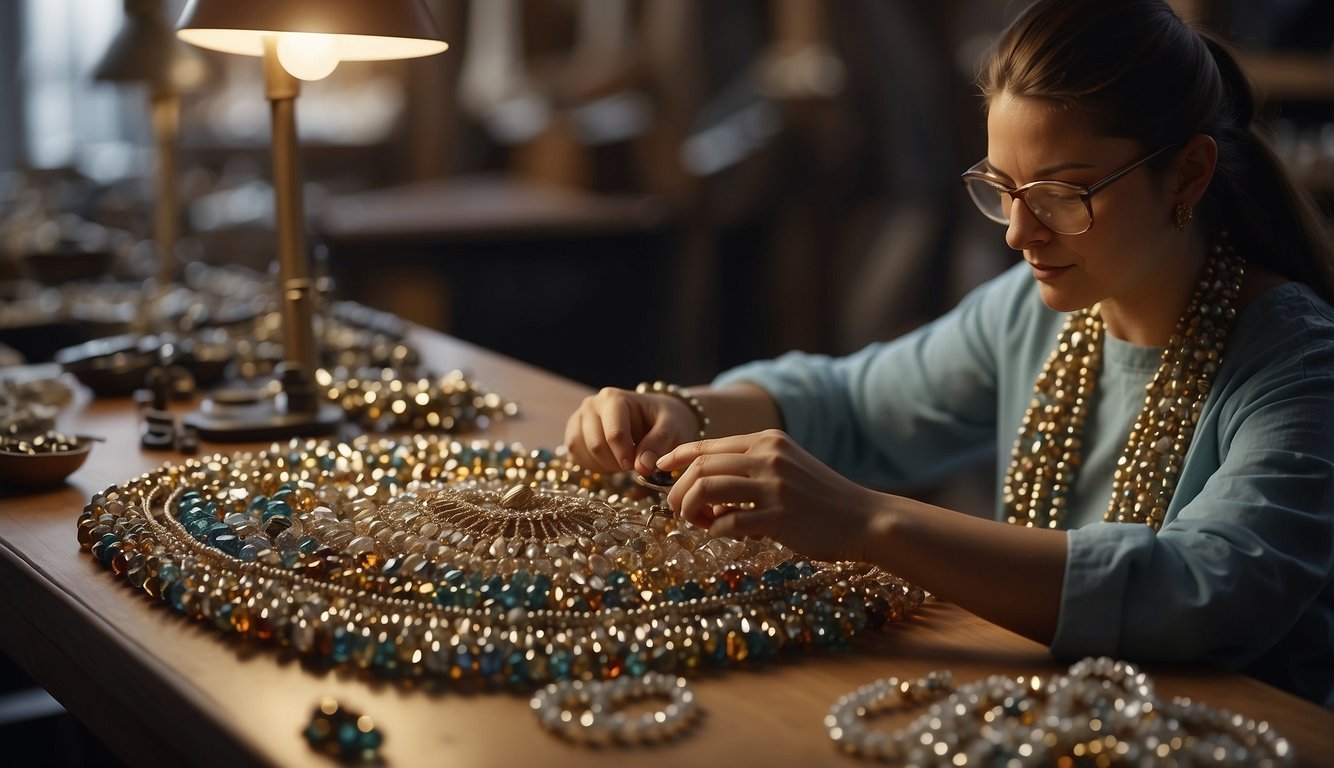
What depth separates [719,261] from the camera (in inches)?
217

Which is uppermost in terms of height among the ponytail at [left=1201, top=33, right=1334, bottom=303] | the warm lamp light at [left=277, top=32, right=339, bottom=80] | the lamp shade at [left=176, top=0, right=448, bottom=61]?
the lamp shade at [left=176, top=0, right=448, bottom=61]

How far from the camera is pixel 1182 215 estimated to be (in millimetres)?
1252

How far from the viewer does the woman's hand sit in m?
1.04

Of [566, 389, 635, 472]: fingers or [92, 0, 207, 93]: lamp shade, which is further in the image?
[92, 0, 207, 93]: lamp shade

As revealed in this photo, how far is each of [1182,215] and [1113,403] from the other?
0.24 m

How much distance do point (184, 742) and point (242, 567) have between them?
0.18 meters

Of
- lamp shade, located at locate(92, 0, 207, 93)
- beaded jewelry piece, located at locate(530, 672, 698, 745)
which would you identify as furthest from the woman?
lamp shade, located at locate(92, 0, 207, 93)

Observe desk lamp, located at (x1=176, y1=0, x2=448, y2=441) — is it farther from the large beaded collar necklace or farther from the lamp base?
the large beaded collar necklace

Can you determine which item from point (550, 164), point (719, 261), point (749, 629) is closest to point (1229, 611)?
point (749, 629)

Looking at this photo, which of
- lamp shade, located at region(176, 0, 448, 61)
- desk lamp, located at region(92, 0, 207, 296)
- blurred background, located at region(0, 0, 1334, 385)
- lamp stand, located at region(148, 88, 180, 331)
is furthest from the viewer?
blurred background, located at region(0, 0, 1334, 385)

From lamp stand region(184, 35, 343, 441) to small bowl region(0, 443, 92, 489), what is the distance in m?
0.20

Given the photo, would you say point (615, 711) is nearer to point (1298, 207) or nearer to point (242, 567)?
point (242, 567)

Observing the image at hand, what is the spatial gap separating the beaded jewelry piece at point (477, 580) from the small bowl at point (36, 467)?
136 mm

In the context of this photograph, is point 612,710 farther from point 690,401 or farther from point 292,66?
point 292,66
